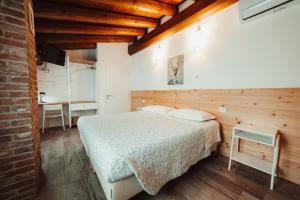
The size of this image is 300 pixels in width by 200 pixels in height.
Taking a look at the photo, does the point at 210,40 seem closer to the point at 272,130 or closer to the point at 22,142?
the point at 272,130

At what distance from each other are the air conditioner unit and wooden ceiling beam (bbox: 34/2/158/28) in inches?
78.5

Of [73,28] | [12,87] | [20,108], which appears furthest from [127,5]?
[20,108]

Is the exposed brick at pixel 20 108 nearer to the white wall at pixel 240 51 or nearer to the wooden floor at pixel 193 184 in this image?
the wooden floor at pixel 193 184

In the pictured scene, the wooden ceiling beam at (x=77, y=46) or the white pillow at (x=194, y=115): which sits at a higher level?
the wooden ceiling beam at (x=77, y=46)

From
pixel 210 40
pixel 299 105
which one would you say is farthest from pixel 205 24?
pixel 299 105

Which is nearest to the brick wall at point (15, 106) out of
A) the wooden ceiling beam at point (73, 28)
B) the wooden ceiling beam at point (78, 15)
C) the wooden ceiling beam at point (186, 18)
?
the wooden ceiling beam at point (78, 15)

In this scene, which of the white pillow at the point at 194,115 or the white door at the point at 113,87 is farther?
the white door at the point at 113,87

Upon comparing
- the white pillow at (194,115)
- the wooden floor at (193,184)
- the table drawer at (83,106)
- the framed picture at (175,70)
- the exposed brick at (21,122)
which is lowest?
the wooden floor at (193,184)

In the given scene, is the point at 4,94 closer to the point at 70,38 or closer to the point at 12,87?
the point at 12,87

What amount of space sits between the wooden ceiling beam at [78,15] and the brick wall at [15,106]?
1.26 m

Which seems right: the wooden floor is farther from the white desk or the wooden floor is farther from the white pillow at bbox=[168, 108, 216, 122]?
the white desk

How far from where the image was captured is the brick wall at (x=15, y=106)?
1205mm

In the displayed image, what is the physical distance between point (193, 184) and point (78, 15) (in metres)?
3.30

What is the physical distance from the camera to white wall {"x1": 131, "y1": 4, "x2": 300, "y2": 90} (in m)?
1.61
